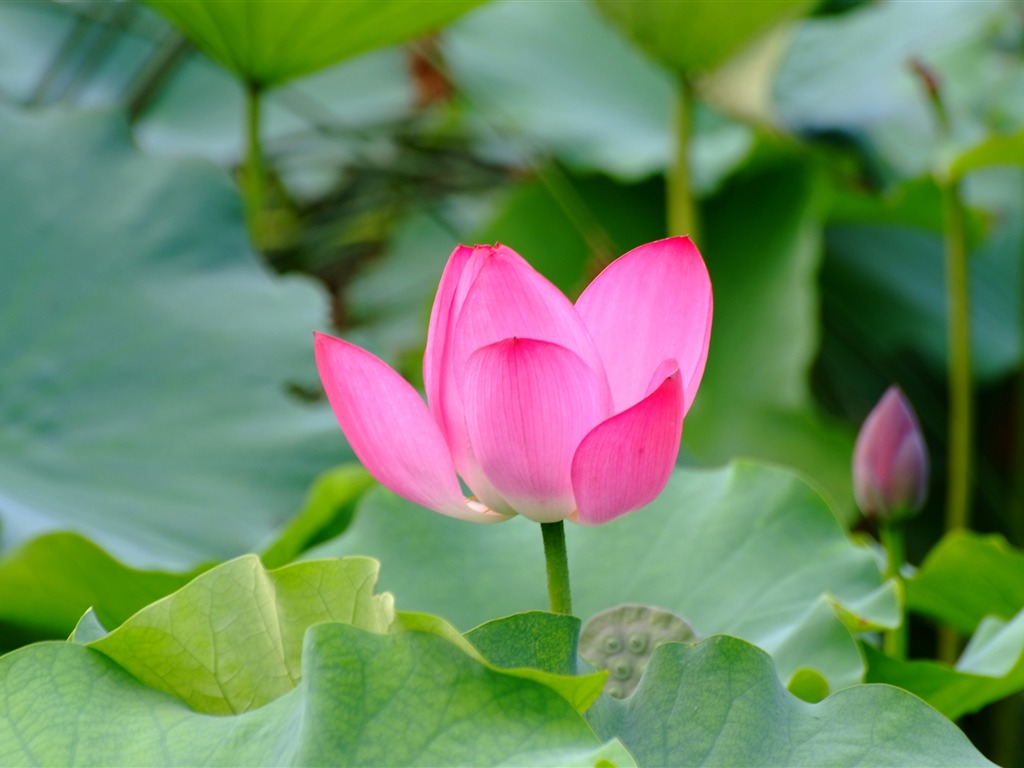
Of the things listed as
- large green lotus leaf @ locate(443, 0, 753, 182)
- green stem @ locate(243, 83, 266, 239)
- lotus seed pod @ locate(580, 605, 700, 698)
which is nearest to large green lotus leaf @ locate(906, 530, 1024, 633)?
lotus seed pod @ locate(580, 605, 700, 698)

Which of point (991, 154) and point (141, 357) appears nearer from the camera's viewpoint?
point (141, 357)

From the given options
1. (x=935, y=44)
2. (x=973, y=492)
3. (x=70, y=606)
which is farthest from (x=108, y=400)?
(x=973, y=492)

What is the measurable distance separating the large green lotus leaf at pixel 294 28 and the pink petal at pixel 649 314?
0.52 m

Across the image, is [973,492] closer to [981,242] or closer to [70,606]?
[981,242]

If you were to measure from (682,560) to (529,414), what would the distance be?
10.4 inches

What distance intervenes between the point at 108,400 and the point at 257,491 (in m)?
0.13

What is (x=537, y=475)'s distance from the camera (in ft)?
1.21

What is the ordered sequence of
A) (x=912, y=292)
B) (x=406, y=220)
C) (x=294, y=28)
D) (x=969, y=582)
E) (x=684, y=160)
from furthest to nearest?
(x=406, y=220) < (x=912, y=292) < (x=684, y=160) < (x=294, y=28) < (x=969, y=582)

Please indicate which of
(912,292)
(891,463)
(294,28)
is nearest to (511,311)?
(891,463)

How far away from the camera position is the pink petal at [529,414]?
0.36 m

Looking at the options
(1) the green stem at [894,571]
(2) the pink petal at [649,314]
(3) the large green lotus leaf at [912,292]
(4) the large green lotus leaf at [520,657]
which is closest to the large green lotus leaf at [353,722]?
(4) the large green lotus leaf at [520,657]

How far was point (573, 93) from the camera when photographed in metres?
1.60

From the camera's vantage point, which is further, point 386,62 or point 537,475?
point 386,62

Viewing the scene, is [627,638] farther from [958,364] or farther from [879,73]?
[879,73]
